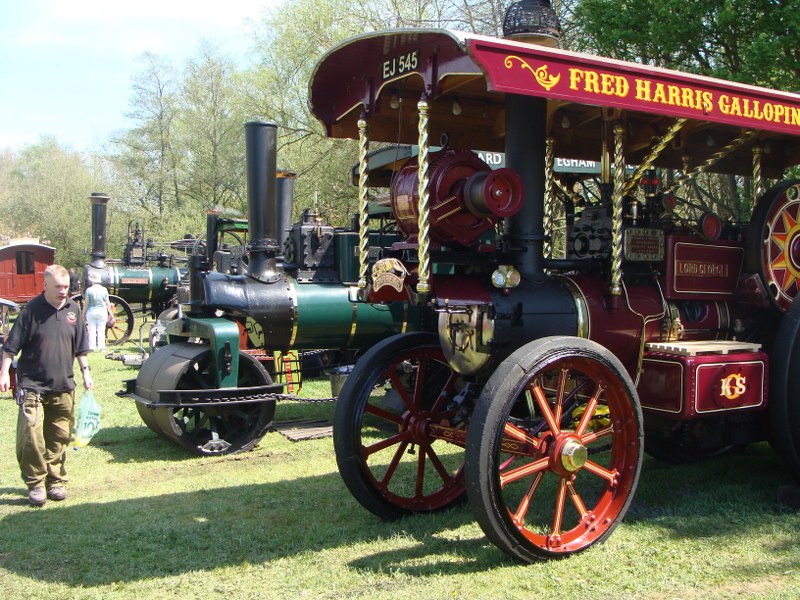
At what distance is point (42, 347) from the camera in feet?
15.9

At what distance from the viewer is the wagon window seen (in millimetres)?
19953

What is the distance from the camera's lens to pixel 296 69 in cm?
2027

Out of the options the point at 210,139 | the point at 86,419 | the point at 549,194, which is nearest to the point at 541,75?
the point at 549,194

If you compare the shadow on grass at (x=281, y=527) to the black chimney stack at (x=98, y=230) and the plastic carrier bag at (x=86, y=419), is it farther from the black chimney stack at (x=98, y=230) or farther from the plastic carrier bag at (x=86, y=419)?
the black chimney stack at (x=98, y=230)

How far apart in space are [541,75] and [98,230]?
47.0ft

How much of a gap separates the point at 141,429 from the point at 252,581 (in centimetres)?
411

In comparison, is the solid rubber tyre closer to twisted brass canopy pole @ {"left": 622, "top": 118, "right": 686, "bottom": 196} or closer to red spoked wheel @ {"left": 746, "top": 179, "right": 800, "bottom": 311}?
red spoked wheel @ {"left": 746, "top": 179, "right": 800, "bottom": 311}

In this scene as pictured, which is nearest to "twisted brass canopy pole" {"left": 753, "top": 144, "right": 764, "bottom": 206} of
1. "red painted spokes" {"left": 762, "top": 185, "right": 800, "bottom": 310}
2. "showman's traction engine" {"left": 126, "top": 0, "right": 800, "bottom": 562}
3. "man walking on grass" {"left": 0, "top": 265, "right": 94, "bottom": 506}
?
"showman's traction engine" {"left": 126, "top": 0, "right": 800, "bottom": 562}

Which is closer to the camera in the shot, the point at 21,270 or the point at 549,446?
the point at 549,446

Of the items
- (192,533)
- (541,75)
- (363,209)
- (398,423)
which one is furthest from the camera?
(398,423)

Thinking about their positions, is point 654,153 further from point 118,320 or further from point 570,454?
point 118,320

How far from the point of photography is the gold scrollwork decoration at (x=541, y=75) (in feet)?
10.0

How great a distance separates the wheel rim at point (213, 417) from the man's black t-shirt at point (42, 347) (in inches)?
43.8

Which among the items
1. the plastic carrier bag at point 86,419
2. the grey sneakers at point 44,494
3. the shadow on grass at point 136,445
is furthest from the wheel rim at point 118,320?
the grey sneakers at point 44,494
